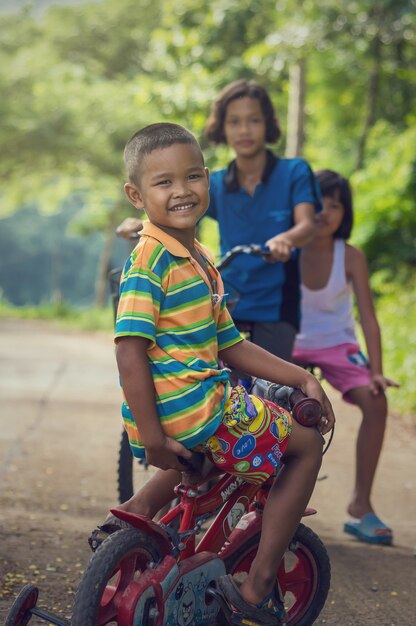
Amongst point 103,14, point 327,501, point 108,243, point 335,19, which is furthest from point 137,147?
→ point 103,14

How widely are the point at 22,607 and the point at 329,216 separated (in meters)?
3.11

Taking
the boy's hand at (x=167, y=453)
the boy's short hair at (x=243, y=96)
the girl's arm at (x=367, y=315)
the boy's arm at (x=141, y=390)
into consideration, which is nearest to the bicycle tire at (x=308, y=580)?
the boy's hand at (x=167, y=453)

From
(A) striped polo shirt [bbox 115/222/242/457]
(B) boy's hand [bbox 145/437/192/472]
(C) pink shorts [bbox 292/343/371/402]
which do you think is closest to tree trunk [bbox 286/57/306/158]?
(C) pink shorts [bbox 292/343/371/402]

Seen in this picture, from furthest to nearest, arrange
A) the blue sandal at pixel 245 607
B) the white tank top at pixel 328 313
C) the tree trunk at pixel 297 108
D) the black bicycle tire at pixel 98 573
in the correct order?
the tree trunk at pixel 297 108 → the white tank top at pixel 328 313 → the blue sandal at pixel 245 607 → the black bicycle tire at pixel 98 573

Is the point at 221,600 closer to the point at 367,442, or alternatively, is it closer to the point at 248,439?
the point at 248,439

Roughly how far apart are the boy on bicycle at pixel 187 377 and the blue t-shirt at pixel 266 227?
1.50m

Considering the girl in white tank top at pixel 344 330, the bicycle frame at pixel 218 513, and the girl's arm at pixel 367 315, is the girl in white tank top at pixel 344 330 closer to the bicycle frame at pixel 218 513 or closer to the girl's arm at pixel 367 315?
the girl's arm at pixel 367 315

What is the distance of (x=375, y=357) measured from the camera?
538 cm

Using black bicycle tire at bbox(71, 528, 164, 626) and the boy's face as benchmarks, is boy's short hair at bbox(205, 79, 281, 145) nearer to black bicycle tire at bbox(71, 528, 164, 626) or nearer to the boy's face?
the boy's face

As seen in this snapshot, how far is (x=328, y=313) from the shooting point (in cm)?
553

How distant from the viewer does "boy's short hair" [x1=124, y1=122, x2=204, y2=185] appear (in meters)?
3.12

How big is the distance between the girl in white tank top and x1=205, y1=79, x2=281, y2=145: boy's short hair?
61cm

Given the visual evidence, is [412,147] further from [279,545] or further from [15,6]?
[15,6]

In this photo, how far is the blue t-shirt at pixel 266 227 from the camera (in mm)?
4852
